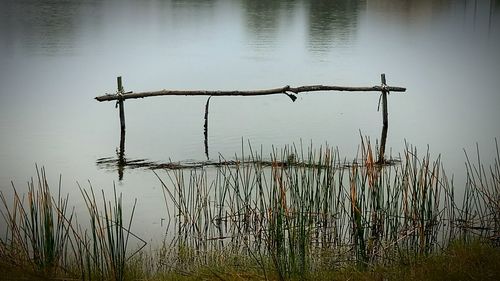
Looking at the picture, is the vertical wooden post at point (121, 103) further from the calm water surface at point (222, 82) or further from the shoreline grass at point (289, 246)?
the shoreline grass at point (289, 246)

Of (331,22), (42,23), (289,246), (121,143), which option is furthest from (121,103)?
(331,22)

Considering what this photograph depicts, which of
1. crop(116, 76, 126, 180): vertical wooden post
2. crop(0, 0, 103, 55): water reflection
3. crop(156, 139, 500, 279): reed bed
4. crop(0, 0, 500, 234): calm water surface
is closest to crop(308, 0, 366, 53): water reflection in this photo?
crop(0, 0, 500, 234): calm water surface

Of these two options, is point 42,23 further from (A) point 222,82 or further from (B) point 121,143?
(B) point 121,143

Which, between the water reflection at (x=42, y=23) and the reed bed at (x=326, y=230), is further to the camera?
the water reflection at (x=42, y=23)

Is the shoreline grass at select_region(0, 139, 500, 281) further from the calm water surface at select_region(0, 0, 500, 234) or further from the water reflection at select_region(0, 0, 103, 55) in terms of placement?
the water reflection at select_region(0, 0, 103, 55)

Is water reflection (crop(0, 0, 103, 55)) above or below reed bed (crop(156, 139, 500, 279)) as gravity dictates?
above

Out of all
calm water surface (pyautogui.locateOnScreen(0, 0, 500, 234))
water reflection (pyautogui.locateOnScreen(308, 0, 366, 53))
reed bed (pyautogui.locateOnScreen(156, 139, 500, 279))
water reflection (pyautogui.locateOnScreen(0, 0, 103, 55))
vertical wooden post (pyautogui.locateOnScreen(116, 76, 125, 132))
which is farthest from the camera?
water reflection (pyautogui.locateOnScreen(308, 0, 366, 53))

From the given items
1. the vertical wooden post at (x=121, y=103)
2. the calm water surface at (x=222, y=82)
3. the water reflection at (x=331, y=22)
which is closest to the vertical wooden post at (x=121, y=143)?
the vertical wooden post at (x=121, y=103)

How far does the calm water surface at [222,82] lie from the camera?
16.9m

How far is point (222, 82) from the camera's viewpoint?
2812cm

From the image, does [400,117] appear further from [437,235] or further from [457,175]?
[437,235]

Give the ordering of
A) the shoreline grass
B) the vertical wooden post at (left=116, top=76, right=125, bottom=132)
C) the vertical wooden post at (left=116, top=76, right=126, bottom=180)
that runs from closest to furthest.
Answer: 1. the shoreline grass
2. the vertical wooden post at (left=116, top=76, right=126, bottom=180)
3. the vertical wooden post at (left=116, top=76, right=125, bottom=132)

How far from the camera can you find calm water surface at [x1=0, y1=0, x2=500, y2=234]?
55.6 feet

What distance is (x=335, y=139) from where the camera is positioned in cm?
1803
